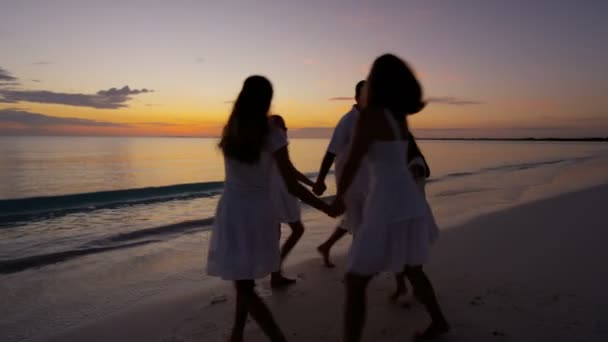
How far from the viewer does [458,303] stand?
399 centimetres

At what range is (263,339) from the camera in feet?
10.9

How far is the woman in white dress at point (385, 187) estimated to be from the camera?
2.46m

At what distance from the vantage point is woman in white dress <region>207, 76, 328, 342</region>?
2598 mm

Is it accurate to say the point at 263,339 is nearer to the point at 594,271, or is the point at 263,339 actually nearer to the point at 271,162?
the point at 271,162

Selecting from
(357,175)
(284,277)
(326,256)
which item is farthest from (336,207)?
(326,256)

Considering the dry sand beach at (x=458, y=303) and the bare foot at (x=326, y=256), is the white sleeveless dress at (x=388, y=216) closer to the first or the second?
the dry sand beach at (x=458, y=303)

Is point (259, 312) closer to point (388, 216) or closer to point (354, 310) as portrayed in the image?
point (354, 310)

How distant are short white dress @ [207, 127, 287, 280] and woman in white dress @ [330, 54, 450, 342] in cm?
55

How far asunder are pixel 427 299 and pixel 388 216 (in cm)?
109

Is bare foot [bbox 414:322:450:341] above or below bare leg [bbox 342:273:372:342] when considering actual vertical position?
below

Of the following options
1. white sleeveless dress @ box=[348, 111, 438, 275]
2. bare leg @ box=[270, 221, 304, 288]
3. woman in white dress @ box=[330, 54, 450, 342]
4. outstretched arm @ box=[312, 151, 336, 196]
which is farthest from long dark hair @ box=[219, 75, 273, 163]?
bare leg @ box=[270, 221, 304, 288]

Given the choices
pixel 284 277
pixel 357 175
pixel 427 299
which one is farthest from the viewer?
pixel 284 277

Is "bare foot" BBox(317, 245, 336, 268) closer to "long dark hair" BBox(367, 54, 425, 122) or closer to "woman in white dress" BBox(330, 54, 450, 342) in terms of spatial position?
"woman in white dress" BBox(330, 54, 450, 342)

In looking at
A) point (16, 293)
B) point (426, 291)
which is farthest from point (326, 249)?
point (16, 293)
